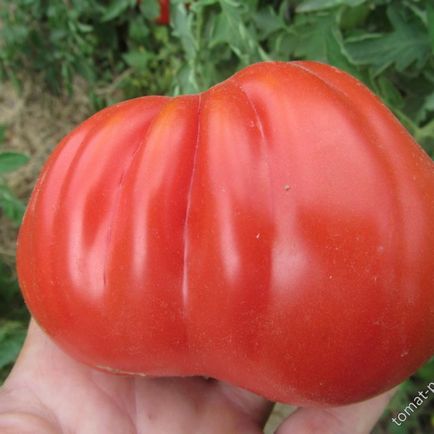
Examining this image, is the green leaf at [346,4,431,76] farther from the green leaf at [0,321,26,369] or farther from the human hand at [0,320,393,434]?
the green leaf at [0,321,26,369]

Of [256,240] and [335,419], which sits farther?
[335,419]

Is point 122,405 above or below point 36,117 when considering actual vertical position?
above

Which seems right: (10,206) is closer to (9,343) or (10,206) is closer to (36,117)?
(9,343)

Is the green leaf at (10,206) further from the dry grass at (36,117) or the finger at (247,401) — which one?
the dry grass at (36,117)

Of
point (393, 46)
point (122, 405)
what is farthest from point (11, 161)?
point (393, 46)

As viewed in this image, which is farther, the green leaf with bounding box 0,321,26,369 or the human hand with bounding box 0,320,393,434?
the green leaf with bounding box 0,321,26,369

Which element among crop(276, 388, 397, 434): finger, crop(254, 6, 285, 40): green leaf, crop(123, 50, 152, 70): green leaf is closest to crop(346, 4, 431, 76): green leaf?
crop(254, 6, 285, 40): green leaf

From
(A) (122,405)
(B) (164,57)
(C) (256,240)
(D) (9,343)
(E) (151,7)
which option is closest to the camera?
(C) (256,240)

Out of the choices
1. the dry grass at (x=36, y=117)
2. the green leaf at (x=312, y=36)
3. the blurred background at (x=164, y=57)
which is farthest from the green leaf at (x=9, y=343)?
the dry grass at (x=36, y=117)
